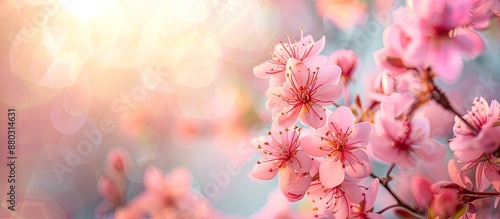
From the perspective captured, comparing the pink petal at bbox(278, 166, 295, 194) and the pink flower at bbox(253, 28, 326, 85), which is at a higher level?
the pink flower at bbox(253, 28, 326, 85)

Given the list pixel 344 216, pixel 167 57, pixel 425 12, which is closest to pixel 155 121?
pixel 167 57

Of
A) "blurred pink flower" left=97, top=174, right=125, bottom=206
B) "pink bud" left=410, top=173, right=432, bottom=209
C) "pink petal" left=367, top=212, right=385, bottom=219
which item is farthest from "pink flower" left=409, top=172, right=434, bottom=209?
"blurred pink flower" left=97, top=174, right=125, bottom=206

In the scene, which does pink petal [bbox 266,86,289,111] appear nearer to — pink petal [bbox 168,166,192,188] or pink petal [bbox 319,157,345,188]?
pink petal [bbox 319,157,345,188]

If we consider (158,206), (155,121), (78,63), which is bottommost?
(158,206)

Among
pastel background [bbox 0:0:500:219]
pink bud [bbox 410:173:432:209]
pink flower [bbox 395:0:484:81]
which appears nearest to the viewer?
pink flower [bbox 395:0:484:81]

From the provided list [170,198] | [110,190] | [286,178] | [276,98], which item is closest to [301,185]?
[286,178]

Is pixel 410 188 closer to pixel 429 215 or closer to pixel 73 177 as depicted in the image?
pixel 429 215
